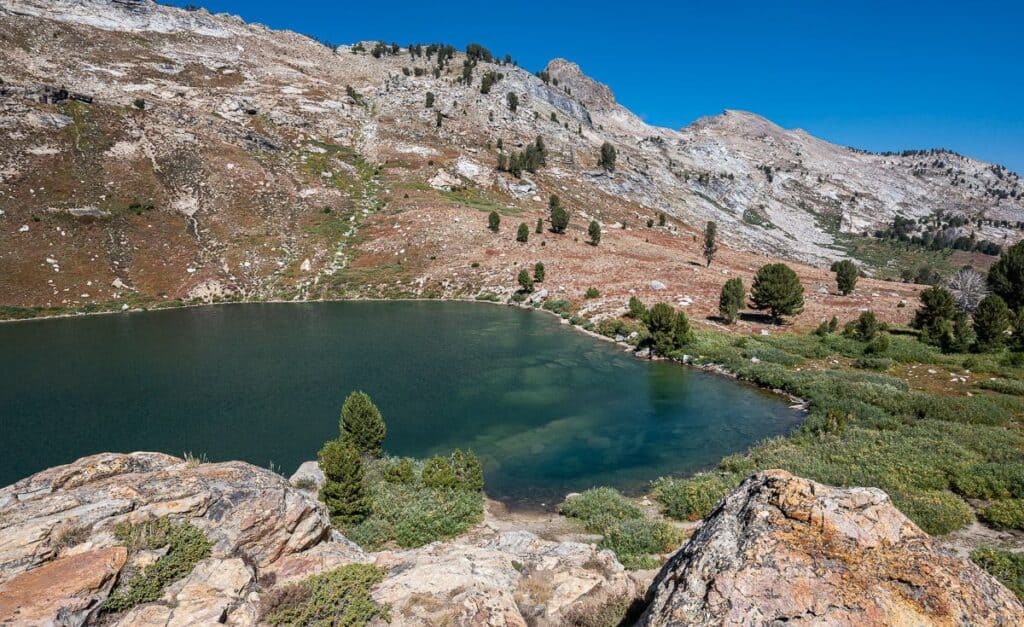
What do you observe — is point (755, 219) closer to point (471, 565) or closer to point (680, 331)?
point (680, 331)

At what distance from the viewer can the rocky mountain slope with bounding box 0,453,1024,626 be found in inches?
200

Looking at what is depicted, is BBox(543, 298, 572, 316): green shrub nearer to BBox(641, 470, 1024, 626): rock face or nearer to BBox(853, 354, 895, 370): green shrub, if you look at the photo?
BBox(853, 354, 895, 370): green shrub

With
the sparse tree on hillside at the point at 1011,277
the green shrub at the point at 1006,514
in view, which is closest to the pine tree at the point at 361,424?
the green shrub at the point at 1006,514

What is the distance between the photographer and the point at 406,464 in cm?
2081

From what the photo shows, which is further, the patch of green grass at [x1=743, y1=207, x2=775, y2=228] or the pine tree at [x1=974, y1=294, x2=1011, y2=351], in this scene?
the patch of green grass at [x1=743, y1=207, x2=775, y2=228]

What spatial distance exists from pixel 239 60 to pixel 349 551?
15949 cm

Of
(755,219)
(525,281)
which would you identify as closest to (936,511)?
(525,281)

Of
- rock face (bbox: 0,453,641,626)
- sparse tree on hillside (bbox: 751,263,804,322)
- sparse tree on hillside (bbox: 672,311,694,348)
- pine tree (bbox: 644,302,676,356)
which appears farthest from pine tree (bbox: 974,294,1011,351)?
rock face (bbox: 0,453,641,626)

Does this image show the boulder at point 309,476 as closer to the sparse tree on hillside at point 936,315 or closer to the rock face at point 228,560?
the rock face at point 228,560

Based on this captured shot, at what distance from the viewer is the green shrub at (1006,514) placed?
16172mm

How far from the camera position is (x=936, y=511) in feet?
53.7

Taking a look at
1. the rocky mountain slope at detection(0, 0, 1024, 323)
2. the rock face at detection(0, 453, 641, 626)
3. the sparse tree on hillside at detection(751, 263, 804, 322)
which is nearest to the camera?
the rock face at detection(0, 453, 641, 626)

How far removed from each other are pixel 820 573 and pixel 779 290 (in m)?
50.0

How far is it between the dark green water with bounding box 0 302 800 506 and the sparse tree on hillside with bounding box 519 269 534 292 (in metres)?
14.0
